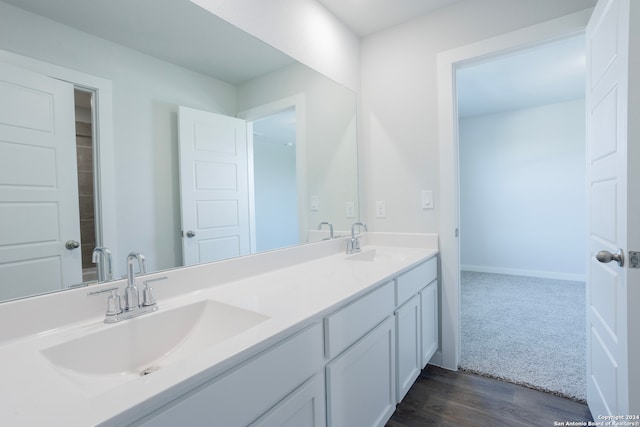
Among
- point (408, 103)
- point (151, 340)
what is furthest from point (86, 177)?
point (408, 103)

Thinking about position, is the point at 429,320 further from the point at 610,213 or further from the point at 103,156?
the point at 103,156

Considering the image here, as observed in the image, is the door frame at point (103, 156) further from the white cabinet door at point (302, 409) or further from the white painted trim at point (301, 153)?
the white painted trim at point (301, 153)

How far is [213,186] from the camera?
139 centimetres

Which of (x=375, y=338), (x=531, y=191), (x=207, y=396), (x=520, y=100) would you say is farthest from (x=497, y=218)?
(x=207, y=396)

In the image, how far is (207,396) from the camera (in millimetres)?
677

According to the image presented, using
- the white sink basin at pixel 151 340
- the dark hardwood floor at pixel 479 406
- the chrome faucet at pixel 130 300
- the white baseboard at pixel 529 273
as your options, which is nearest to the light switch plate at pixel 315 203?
the white sink basin at pixel 151 340

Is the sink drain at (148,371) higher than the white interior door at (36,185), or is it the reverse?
the white interior door at (36,185)

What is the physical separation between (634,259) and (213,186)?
5.14 ft

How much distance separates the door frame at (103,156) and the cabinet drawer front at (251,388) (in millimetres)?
615

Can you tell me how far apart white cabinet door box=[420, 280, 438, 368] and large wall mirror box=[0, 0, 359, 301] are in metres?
0.85

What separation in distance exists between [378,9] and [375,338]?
200 centimetres

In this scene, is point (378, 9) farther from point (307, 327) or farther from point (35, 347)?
point (35, 347)

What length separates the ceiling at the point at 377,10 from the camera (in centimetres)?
198

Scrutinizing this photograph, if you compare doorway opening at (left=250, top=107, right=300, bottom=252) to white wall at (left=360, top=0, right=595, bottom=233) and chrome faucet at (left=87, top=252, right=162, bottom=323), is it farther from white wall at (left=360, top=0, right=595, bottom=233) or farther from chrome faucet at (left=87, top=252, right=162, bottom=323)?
white wall at (left=360, top=0, right=595, bottom=233)
